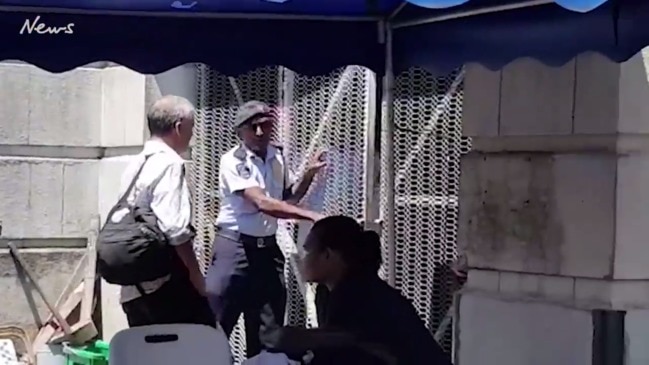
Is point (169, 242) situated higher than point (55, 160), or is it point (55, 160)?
point (55, 160)

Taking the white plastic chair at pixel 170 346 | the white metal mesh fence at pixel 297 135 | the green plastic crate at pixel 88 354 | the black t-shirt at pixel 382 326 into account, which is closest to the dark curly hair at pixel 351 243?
the black t-shirt at pixel 382 326

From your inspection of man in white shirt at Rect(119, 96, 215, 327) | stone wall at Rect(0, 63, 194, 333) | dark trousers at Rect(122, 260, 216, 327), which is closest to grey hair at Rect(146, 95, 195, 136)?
man in white shirt at Rect(119, 96, 215, 327)

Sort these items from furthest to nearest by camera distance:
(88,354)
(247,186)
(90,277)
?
1. (90,277)
2. (88,354)
3. (247,186)

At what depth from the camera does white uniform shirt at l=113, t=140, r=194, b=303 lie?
5.86 m

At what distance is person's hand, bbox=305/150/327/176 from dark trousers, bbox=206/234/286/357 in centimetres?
45

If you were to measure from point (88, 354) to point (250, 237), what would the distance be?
1.87 meters

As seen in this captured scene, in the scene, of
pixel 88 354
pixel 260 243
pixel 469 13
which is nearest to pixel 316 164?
pixel 260 243

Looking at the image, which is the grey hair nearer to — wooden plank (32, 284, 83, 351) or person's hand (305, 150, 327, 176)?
person's hand (305, 150, 327, 176)

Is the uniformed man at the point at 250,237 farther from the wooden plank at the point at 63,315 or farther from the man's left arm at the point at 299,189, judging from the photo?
the wooden plank at the point at 63,315

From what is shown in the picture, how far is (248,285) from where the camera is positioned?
22.7 ft

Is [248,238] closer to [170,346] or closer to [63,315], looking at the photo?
[170,346]

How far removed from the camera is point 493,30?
4.92 metres

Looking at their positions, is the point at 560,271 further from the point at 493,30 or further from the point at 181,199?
the point at 181,199

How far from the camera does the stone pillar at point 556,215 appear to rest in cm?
479
